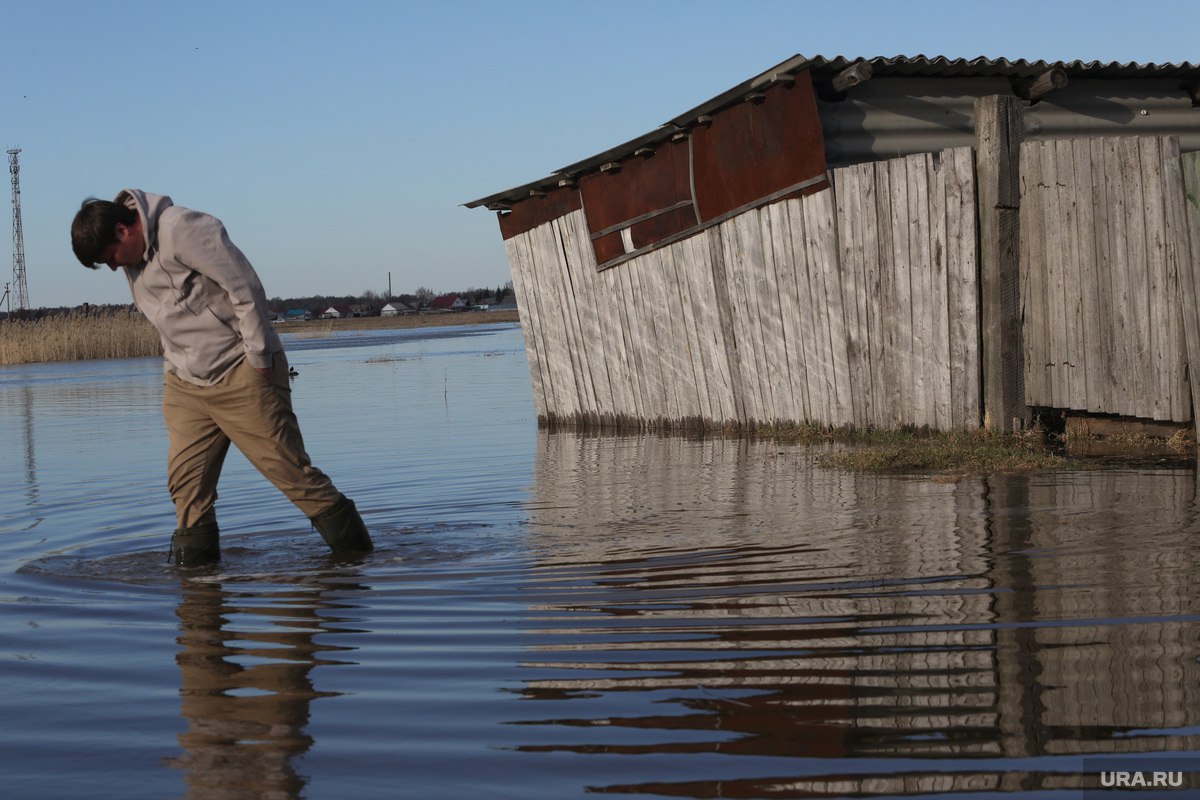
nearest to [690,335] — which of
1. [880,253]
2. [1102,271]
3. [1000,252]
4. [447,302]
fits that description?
[880,253]

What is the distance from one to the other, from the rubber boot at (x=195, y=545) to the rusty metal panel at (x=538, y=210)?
8406 millimetres

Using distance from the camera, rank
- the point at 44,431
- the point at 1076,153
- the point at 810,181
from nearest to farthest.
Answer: the point at 1076,153, the point at 810,181, the point at 44,431

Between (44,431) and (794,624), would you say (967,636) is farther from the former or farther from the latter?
(44,431)

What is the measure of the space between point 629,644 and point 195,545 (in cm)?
318

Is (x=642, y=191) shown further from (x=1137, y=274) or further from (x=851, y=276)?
(x=1137, y=274)

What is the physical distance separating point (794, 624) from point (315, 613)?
2042 mm

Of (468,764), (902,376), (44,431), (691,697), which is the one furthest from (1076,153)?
(44,431)

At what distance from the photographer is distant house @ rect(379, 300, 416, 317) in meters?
125

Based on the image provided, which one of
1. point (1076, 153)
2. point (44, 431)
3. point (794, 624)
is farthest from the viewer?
point (44, 431)

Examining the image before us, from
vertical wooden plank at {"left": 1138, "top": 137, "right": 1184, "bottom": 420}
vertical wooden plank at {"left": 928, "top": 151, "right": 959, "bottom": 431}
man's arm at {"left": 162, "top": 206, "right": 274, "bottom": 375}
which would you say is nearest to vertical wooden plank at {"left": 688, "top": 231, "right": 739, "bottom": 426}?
vertical wooden plank at {"left": 928, "top": 151, "right": 959, "bottom": 431}

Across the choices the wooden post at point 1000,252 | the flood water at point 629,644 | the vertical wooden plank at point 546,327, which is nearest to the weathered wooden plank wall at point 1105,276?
the wooden post at point 1000,252

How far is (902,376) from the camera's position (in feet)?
36.6

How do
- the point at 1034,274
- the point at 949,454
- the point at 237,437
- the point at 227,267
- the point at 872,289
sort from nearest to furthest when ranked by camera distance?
the point at 227,267, the point at 237,437, the point at 949,454, the point at 1034,274, the point at 872,289

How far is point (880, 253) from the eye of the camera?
1125cm
